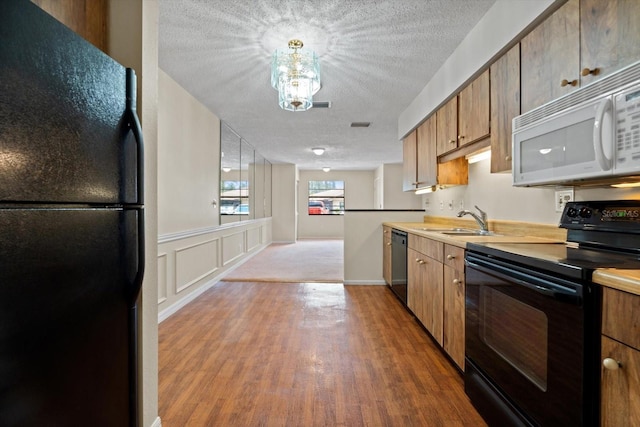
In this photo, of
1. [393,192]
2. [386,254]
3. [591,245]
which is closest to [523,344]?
[591,245]

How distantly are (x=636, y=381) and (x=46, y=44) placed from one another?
1697mm

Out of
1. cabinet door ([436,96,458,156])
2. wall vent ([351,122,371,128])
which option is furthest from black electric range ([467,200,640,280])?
wall vent ([351,122,371,128])

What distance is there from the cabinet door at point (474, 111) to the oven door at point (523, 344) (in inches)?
42.0

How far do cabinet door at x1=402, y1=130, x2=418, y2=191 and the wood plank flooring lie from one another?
1.56m

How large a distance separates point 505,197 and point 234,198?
172 inches

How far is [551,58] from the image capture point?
1.64 metres

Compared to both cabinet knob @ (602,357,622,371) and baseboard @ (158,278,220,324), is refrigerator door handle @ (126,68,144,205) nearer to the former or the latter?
cabinet knob @ (602,357,622,371)

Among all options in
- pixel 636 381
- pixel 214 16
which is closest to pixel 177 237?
pixel 214 16

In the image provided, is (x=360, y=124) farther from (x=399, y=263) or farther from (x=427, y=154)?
(x=399, y=263)

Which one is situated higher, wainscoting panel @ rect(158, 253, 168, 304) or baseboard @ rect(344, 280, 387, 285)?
wainscoting panel @ rect(158, 253, 168, 304)

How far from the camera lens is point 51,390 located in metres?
0.81

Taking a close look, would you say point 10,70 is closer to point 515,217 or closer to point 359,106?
point 515,217

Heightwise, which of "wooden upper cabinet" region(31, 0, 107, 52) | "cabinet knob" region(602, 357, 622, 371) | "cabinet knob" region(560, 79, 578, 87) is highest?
"wooden upper cabinet" region(31, 0, 107, 52)

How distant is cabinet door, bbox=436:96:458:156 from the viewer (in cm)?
283
